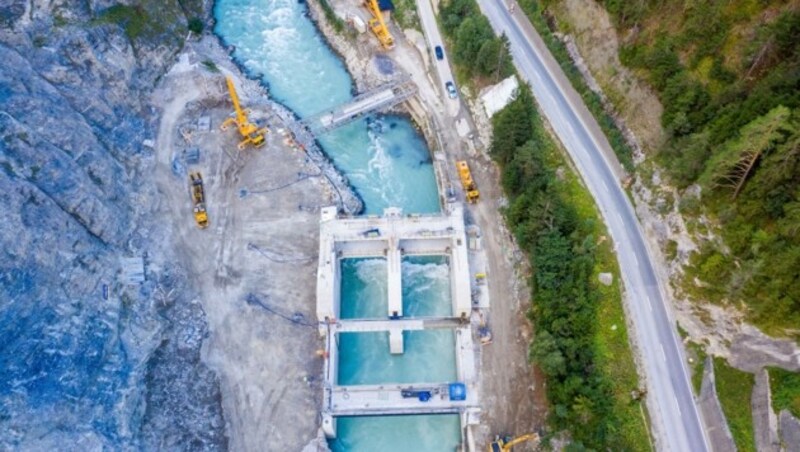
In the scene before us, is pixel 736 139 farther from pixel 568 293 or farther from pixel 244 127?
pixel 244 127

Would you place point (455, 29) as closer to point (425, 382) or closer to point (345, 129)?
point (345, 129)

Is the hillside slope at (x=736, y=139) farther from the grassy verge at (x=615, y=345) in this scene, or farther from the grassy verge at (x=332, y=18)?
the grassy verge at (x=332, y=18)

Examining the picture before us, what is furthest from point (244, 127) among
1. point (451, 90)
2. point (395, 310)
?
point (395, 310)

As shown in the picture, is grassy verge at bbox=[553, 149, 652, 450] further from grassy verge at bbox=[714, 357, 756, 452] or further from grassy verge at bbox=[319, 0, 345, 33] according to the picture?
grassy verge at bbox=[319, 0, 345, 33]

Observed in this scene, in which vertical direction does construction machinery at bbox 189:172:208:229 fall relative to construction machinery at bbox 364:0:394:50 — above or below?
below

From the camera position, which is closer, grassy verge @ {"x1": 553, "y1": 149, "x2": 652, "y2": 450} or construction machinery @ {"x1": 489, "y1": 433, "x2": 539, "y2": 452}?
grassy verge @ {"x1": 553, "y1": 149, "x2": 652, "y2": 450}

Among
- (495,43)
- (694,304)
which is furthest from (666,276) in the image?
(495,43)

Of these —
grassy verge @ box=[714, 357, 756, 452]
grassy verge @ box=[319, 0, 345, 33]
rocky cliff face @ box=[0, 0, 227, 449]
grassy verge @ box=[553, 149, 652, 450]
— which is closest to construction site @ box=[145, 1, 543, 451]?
rocky cliff face @ box=[0, 0, 227, 449]
